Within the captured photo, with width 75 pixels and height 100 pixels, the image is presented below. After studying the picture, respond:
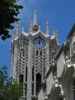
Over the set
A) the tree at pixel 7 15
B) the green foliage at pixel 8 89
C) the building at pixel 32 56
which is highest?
the tree at pixel 7 15

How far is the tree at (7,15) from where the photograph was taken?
16641 mm

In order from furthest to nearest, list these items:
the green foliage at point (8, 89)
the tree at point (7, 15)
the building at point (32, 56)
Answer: the building at point (32, 56), the green foliage at point (8, 89), the tree at point (7, 15)

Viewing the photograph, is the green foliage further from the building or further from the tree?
the building

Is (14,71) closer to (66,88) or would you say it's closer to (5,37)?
(66,88)

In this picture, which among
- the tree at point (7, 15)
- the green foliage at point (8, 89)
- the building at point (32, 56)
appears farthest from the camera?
the building at point (32, 56)

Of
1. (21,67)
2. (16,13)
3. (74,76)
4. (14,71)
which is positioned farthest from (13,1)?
(21,67)

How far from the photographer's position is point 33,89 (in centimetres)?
11638

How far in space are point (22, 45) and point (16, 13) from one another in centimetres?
10502

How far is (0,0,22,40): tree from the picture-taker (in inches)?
655

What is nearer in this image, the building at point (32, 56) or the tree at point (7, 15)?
the tree at point (7, 15)

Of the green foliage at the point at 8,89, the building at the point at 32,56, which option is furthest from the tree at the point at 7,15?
the building at the point at 32,56

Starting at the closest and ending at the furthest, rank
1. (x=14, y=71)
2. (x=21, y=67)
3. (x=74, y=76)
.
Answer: (x=74, y=76) < (x=14, y=71) < (x=21, y=67)

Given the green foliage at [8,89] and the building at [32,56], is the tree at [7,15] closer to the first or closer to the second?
the green foliage at [8,89]

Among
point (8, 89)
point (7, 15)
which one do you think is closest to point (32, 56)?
point (8, 89)
